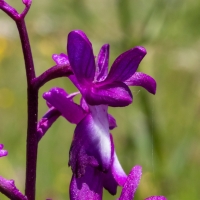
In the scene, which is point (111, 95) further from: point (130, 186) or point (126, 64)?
point (130, 186)

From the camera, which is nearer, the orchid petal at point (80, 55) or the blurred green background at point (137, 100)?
the orchid petal at point (80, 55)

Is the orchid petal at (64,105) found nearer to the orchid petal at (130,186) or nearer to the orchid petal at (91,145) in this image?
the orchid petal at (91,145)

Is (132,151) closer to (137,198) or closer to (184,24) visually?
(137,198)

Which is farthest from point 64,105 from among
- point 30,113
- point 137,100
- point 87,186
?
point 137,100

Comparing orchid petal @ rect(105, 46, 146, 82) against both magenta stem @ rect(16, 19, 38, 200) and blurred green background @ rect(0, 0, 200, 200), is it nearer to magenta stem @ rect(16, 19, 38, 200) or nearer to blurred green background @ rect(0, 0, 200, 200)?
magenta stem @ rect(16, 19, 38, 200)

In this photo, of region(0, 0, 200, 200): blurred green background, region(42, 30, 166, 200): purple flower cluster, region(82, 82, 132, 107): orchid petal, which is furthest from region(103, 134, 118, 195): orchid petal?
region(0, 0, 200, 200): blurred green background

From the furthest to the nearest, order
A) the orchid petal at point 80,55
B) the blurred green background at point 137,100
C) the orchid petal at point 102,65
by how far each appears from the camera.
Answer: the blurred green background at point 137,100
the orchid petal at point 102,65
the orchid petal at point 80,55

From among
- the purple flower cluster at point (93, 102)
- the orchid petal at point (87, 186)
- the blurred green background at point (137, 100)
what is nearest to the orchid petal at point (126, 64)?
the purple flower cluster at point (93, 102)

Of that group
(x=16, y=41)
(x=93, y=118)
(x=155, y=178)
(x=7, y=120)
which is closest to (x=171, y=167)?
(x=155, y=178)

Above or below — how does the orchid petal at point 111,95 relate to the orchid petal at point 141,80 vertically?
below
